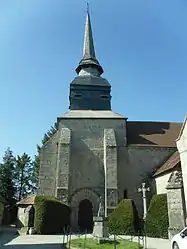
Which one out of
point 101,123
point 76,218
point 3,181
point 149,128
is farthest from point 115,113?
point 3,181

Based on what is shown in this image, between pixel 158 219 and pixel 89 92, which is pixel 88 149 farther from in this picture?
pixel 158 219

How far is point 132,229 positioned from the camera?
15.9 meters

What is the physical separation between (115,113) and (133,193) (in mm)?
7663

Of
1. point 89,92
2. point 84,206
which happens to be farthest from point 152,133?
point 84,206

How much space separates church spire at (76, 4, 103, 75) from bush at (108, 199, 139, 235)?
52.7ft

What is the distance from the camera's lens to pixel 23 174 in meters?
40.4

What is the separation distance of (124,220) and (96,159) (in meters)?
6.93

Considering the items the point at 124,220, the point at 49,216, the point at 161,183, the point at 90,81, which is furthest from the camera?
the point at 90,81

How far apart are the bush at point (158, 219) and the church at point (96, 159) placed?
429 centimetres

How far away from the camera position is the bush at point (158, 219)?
1479 cm

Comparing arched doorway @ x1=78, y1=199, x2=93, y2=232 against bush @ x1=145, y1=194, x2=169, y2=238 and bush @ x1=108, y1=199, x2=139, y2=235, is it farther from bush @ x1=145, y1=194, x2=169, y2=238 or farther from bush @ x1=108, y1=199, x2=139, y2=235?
bush @ x1=145, y1=194, x2=169, y2=238

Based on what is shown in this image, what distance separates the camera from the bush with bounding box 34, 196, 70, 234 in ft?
55.6

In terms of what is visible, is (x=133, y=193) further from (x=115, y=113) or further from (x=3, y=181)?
(x=3, y=181)

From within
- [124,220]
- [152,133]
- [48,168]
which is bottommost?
[124,220]
